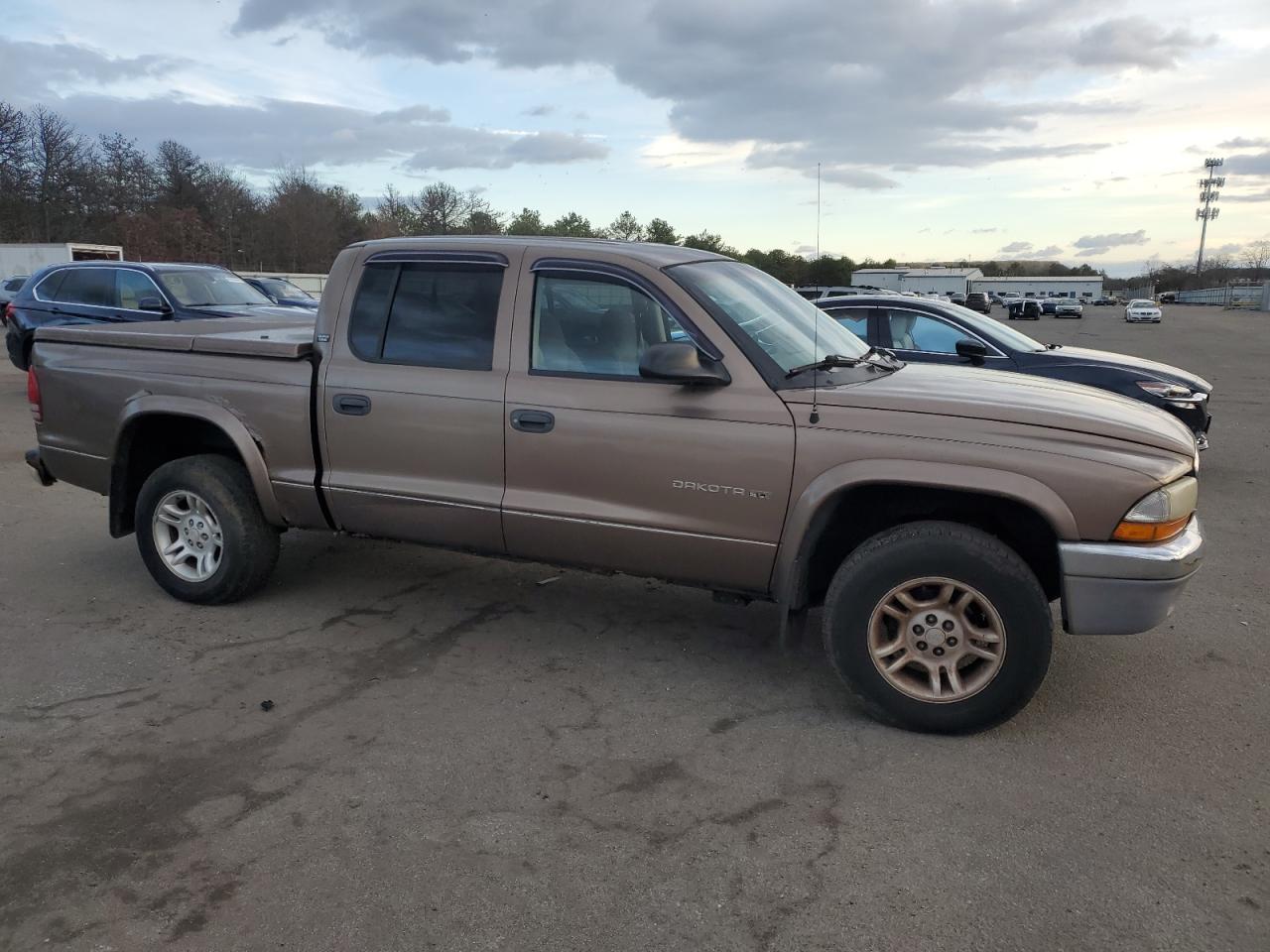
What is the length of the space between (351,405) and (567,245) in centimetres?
132

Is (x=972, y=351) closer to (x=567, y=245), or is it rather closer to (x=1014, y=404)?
(x=1014, y=404)

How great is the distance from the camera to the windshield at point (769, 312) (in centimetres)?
412

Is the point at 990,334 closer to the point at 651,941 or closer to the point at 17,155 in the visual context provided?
the point at 651,941

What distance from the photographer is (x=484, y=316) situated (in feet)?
14.6

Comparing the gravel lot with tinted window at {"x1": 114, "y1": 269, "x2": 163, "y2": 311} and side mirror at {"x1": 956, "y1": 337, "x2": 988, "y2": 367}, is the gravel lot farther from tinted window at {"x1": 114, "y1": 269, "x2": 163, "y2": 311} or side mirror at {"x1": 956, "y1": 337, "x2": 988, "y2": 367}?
tinted window at {"x1": 114, "y1": 269, "x2": 163, "y2": 311}

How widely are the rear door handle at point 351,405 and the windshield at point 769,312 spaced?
5.35ft

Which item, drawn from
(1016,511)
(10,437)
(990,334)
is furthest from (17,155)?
(1016,511)

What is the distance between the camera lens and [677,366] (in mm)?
3729

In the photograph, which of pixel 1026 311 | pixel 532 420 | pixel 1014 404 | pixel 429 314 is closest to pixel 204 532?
pixel 429 314

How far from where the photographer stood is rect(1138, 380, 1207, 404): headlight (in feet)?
26.1

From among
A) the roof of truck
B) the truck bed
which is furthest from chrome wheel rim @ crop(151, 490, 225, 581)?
the roof of truck

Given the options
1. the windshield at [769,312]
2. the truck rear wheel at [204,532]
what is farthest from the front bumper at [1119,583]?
the truck rear wheel at [204,532]

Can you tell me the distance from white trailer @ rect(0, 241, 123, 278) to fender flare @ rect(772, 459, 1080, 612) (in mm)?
36294

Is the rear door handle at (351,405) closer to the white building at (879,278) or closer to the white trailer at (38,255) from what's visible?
the white trailer at (38,255)
